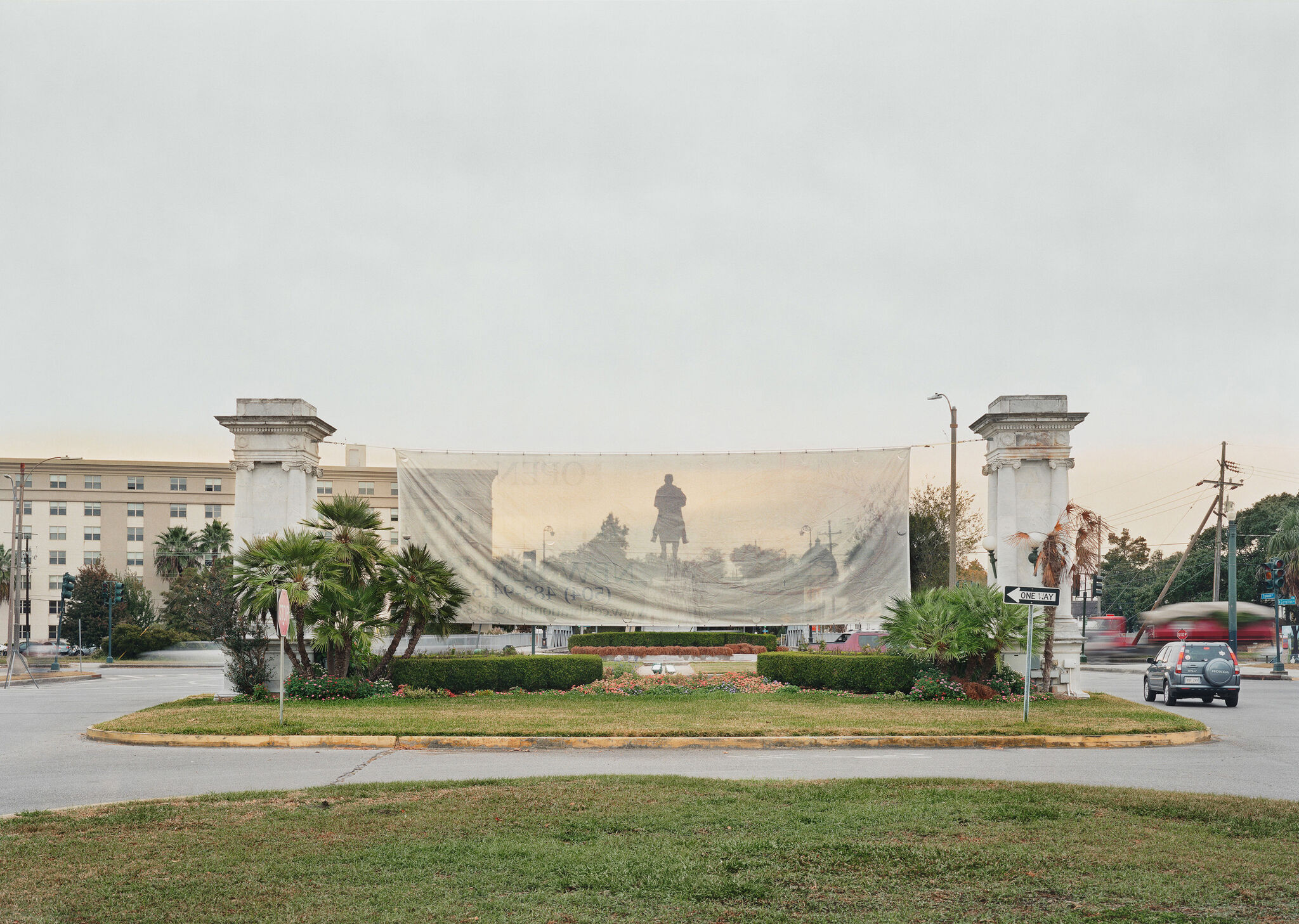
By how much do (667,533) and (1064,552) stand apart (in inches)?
333

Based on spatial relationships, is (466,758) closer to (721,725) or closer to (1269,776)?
(721,725)

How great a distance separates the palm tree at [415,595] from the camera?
2133 centimetres

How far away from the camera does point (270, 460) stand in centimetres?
2203

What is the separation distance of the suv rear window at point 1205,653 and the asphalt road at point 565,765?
698 centimetres

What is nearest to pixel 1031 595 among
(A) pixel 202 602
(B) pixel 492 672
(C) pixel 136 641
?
(B) pixel 492 672

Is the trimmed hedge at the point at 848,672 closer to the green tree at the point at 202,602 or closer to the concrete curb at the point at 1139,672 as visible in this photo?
the green tree at the point at 202,602

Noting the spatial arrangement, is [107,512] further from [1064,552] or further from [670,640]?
[1064,552]

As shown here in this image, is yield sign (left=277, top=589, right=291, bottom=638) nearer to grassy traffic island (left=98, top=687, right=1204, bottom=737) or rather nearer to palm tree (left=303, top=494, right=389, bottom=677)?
grassy traffic island (left=98, top=687, right=1204, bottom=737)

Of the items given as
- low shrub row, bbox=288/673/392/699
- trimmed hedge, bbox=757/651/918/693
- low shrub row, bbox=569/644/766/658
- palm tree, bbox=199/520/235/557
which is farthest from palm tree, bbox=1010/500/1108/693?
palm tree, bbox=199/520/235/557

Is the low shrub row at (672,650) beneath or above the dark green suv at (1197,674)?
beneath

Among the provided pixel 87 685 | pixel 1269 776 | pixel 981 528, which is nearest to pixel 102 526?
pixel 87 685

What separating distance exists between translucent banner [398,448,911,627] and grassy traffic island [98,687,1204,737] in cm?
253

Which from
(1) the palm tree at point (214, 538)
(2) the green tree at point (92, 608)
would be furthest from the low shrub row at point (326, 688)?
(1) the palm tree at point (214, 538)

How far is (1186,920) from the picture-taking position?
5656 mm
